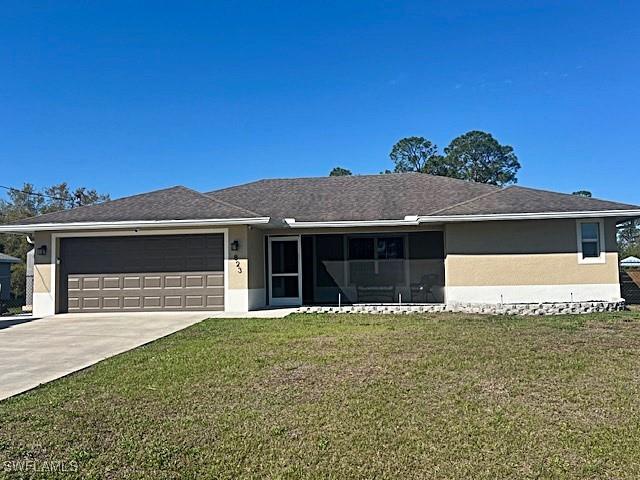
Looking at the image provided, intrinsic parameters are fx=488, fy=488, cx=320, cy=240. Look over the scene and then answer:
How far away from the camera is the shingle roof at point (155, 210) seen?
13852 mm

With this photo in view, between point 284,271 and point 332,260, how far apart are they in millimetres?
1606

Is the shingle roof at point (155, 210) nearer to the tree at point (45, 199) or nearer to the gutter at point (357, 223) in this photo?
the gutter at point (357, 223)

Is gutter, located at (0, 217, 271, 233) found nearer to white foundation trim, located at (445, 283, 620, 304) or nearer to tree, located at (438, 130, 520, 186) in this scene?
white foundation trim, located at (445, 283, 620, 304)

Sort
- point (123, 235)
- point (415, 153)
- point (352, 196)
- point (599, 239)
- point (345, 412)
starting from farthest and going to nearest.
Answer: point (415, 153)
point (352, 196)
point (123, 235)
point (599, 239)
point (345, 412)

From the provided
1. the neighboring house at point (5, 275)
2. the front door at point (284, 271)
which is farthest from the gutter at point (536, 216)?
the neighboring house at point (5, 275)

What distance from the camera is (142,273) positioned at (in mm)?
14391

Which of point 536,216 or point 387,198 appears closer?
point 536,216

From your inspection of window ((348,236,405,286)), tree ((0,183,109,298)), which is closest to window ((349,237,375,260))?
window ((348,236,405,286))

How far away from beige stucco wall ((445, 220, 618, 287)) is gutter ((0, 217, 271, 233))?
225 inches

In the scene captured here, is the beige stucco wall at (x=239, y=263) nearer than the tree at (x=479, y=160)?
Yes

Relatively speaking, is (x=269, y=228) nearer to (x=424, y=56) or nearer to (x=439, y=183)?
(x=439, y=183)

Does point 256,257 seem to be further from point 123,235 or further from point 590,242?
point 590,242

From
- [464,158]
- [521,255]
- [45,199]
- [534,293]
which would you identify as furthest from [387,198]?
[45,199]

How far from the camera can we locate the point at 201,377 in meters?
6.21
